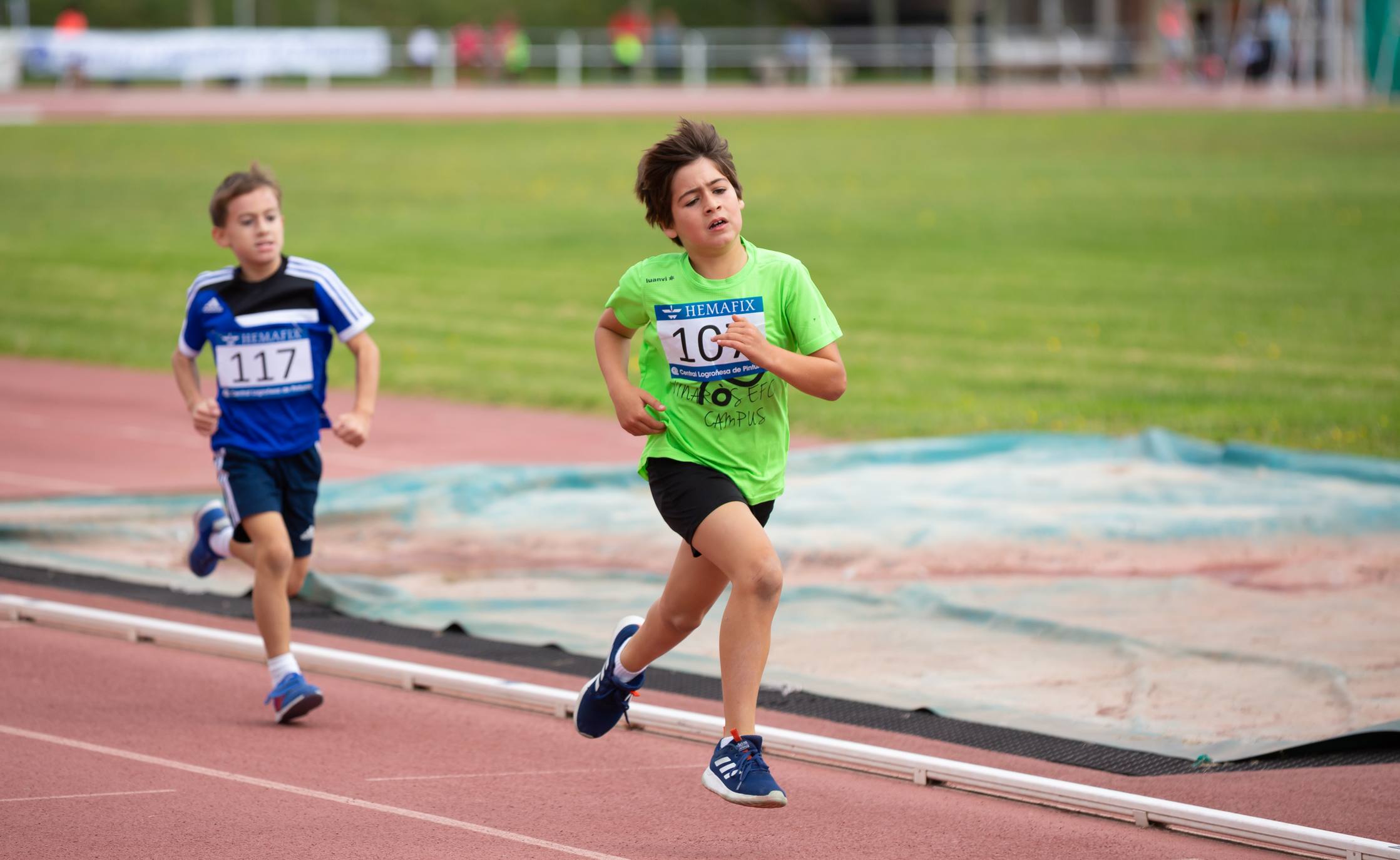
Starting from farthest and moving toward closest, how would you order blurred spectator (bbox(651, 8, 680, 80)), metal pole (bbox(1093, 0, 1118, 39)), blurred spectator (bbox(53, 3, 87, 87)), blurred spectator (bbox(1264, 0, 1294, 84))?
metal pole (bbox(1093, 0, 1118, 39)) < blurred spectator (bbox(1264, 0, 1294, 84)) < blurred spectator (bbox(651, 8, 680, 80)) < blurred spectator (bbox(53, 3, 87, 87))

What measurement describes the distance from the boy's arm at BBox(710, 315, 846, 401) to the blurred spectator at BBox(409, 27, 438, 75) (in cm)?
4616

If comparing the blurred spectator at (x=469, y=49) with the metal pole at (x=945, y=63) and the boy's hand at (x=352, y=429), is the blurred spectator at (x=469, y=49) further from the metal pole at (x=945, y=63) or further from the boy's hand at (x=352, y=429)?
Answer: the boy's hand at (x=352, y=429)

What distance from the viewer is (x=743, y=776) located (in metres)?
4.31

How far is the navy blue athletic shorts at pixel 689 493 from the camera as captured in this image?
4562 mm

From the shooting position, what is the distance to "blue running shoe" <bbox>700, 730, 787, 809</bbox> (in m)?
4.28

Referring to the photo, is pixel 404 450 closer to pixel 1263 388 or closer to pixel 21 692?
pixel 21 692

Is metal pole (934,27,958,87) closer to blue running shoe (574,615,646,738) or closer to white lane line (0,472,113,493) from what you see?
white lane line (0,472,113,493)

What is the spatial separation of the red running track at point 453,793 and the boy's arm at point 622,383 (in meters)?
1.17

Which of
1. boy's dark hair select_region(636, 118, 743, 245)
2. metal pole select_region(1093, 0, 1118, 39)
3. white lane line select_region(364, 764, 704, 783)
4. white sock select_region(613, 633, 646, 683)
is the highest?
metal pole select_region(1093, 0, 1118, 39)

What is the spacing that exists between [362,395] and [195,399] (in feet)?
1.98

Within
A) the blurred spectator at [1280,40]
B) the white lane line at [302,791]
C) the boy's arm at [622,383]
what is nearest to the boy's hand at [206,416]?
the white lane line at [302,791]

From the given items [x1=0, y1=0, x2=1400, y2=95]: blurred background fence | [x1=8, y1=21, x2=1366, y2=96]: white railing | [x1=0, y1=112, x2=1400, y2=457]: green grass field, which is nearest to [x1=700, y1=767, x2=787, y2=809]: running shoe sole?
[x1=0, y1=112, x2=1400, y2=457]: green grass field

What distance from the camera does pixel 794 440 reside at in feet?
36.6

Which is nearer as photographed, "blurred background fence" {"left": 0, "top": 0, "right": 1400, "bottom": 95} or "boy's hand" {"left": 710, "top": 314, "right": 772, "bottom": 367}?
"boy's hand" {"left": 710, "top": 314, "right": 772, "bottom": 367}
